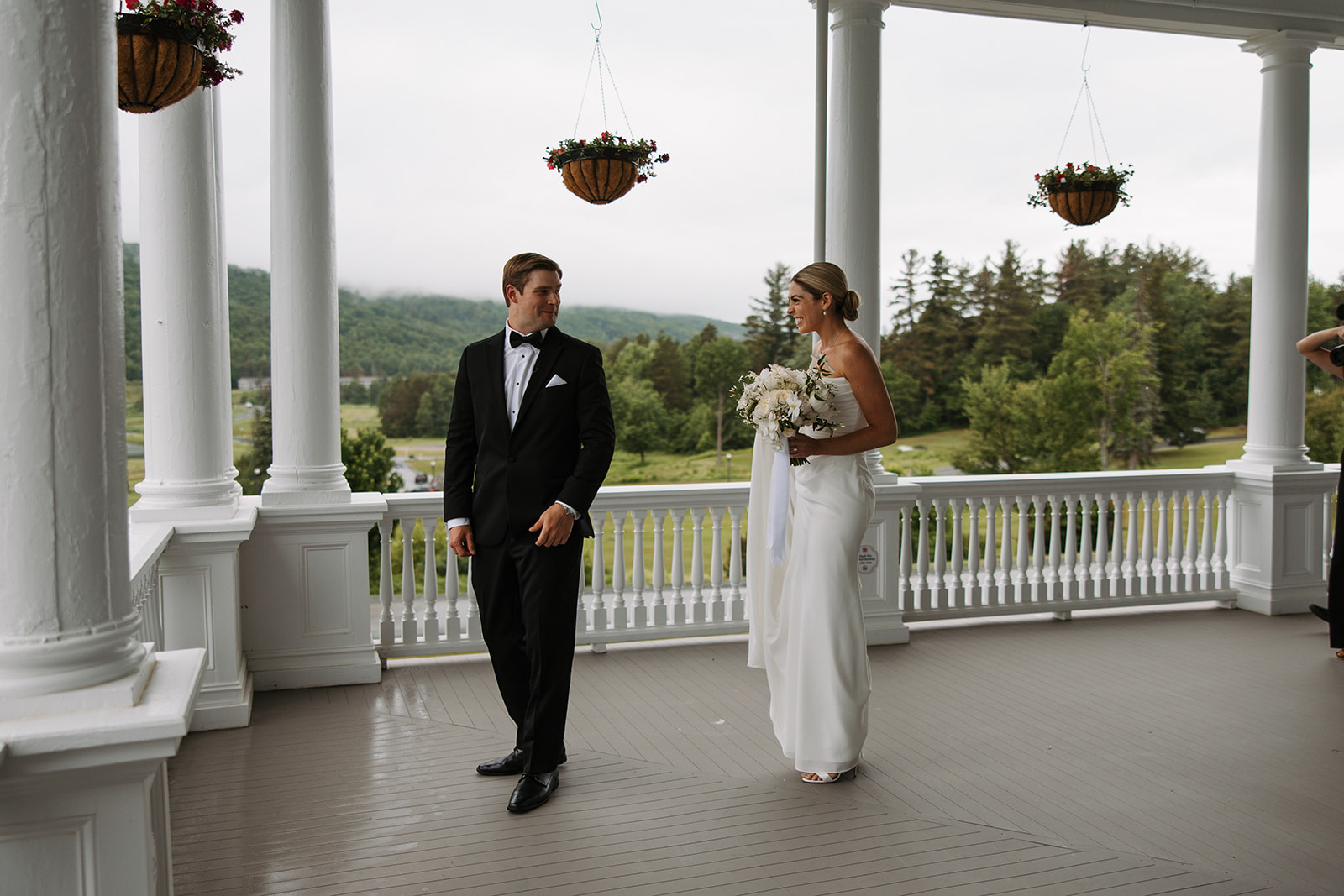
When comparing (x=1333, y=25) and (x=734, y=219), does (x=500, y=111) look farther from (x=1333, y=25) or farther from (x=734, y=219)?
(x=1333, y=25)

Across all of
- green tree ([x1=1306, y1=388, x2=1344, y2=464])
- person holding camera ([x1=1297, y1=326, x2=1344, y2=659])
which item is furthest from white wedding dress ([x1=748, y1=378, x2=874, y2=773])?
green tree ([x1=1306, y1=388, x2=1344, y2=464])

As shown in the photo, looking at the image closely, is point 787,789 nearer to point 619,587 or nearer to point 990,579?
point 619,587

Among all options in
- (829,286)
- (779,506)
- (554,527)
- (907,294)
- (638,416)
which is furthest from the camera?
(907,294)

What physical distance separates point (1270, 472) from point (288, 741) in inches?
222

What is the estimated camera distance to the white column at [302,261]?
455 cm

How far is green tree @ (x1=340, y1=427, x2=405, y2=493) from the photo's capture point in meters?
14.5

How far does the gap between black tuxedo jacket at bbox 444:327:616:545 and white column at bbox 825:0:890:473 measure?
7.63ft

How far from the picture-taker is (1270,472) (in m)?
6.15

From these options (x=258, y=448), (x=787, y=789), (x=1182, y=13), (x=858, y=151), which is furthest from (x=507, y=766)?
(x=258, y=448)

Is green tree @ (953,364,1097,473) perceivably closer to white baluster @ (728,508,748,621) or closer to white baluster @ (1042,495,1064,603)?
white baluster @ (1042,495,1064,603)

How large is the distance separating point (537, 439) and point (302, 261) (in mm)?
1941

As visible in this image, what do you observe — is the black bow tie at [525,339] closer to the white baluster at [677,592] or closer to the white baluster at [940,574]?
the white baluster at [677,592]

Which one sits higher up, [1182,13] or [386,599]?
[1182,13]

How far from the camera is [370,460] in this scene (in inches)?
575
